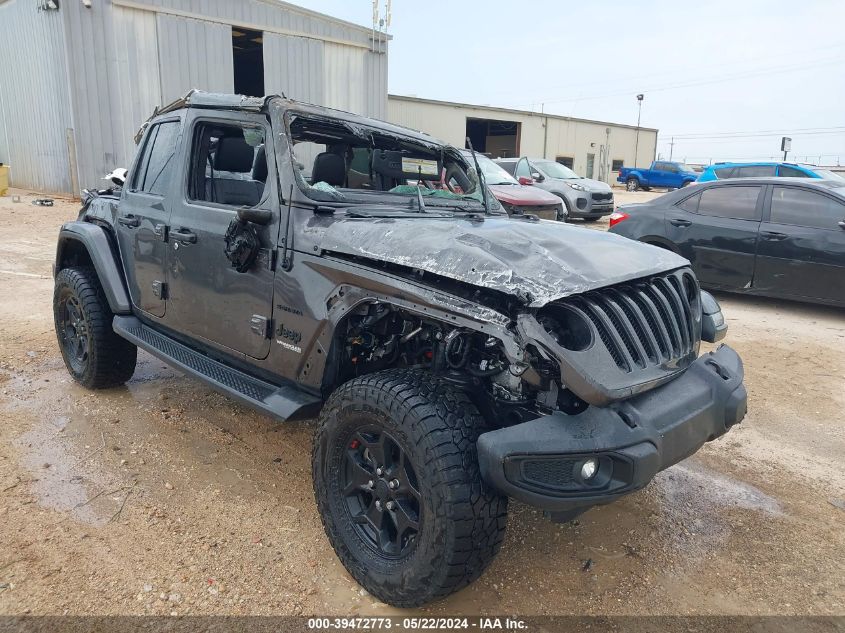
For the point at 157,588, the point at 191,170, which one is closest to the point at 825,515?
the point at 157,588

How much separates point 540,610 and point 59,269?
13.7 ft

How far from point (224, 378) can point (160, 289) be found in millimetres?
881

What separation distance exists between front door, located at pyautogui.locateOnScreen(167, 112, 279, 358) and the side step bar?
0.43 ft

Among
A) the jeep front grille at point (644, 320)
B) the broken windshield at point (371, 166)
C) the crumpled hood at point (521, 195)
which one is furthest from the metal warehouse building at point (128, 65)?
the jeep front grille at point (644, 320)

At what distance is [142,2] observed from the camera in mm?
14391

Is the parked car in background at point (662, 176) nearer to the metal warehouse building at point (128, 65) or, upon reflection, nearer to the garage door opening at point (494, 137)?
the garage door opening at point (494, 137)

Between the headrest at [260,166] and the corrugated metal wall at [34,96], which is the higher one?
the corrugated metal wall at [34,96]

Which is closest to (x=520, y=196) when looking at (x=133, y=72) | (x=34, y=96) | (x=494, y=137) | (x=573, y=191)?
(x=573, y=191)

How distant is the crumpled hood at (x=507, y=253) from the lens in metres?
2.20

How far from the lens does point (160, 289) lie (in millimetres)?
3713

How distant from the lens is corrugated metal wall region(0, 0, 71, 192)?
1487 centimetres

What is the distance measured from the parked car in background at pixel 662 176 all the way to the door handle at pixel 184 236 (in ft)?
95.2

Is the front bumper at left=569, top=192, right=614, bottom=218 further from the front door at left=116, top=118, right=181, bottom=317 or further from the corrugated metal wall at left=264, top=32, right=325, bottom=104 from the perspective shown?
the front door at left=116, top=118, right=181, bottom=317

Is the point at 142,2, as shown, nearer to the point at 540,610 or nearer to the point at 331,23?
the point at 331,23
